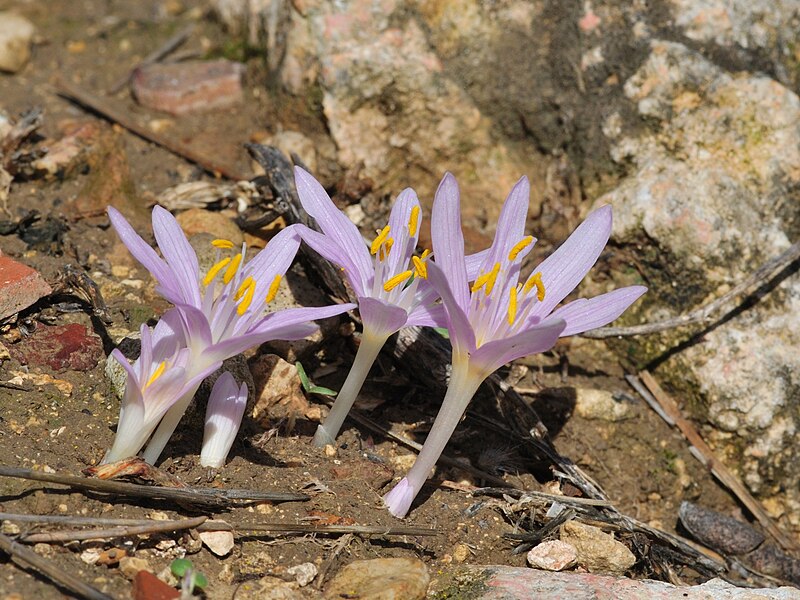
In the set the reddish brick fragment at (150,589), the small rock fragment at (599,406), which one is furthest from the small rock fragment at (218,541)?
the small rock fragment at (599,406)

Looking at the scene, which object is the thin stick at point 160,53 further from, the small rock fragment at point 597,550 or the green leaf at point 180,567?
the small rock fragment at point 597,550

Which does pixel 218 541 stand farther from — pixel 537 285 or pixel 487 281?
pixel 537 285

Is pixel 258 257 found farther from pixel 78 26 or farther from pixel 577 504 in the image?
pixel 78 26

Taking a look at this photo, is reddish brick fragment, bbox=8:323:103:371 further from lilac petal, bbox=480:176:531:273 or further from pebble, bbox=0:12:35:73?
pebble, bbox=0:12:35:73

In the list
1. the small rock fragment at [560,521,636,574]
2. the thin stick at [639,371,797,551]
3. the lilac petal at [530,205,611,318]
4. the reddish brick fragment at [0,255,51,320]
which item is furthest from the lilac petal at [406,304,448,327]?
the thin stick at [639,371,797,551]

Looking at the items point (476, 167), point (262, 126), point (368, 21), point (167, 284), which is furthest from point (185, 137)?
point (167, 284)

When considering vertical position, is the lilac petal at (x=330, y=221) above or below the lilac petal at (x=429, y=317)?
above

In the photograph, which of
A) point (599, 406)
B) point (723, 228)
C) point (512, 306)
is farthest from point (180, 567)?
point (723, 228)
